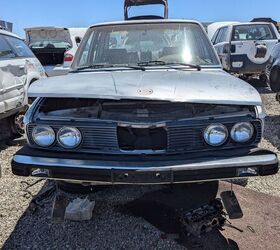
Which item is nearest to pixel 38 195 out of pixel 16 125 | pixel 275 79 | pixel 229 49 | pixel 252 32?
pixel 16 125

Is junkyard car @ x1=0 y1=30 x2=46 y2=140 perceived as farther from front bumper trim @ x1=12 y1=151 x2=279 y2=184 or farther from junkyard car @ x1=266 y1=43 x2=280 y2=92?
junkyard car @ x1=266 y1=43 x2=280 y2=92

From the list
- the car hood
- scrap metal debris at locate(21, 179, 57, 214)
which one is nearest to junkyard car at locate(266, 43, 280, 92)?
the car hood

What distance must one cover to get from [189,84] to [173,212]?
1.24 meters

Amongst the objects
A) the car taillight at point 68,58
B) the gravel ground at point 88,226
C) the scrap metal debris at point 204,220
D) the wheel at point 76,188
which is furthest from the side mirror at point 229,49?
the scrap metal debris at point 204,220

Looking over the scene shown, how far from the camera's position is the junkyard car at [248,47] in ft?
36.2

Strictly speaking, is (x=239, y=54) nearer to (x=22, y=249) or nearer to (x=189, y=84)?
(x=189, y=84)

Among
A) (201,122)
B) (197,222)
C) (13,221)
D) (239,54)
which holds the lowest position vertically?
(239,54)

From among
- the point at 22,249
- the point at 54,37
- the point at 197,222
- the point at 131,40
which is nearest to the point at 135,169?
the point at 197,222

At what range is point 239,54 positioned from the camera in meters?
11.2

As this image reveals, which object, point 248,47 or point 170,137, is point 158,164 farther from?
point 248,47

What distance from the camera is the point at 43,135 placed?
10.1 ft

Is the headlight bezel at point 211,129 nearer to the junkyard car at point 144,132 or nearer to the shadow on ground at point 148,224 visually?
the junkyard car at point 144,132

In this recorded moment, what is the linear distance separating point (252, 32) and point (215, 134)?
9.70m

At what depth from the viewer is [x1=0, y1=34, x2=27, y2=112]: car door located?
558cm
